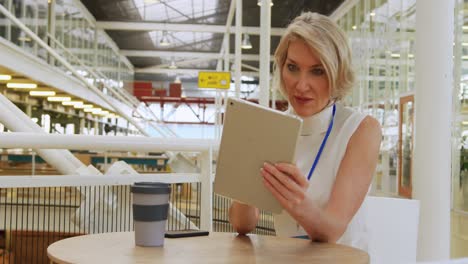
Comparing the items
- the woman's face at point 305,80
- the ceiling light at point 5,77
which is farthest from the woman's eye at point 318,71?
the ceiling light at point 5,77

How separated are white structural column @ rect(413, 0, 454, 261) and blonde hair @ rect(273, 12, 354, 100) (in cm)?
59

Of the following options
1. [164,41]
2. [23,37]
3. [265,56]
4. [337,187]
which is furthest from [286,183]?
[164,41]

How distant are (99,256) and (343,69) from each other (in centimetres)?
86

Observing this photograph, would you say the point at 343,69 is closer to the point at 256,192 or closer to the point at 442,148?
the point at 256,192

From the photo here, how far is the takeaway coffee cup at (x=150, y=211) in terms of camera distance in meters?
1.51

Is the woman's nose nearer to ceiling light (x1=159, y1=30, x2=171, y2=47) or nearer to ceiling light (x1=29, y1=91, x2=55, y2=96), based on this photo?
ceiling light (x1=29, y1=91, x2=55, y2=96)

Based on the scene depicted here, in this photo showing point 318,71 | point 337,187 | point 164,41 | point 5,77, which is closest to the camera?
point 337,187

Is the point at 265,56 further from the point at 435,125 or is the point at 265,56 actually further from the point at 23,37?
the point at 23,37

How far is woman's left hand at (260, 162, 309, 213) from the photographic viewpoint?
146cm

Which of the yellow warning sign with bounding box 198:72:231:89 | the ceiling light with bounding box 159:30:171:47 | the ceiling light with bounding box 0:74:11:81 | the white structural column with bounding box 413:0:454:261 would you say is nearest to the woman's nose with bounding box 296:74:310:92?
the white structural column with bounding box 413:0:454:261

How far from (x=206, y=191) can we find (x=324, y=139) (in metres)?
1.02

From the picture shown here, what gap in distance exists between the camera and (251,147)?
1.51 metres

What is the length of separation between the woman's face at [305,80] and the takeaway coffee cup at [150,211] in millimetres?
527

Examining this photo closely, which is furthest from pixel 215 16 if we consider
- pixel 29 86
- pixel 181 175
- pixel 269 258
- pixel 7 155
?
pixel 269 258
